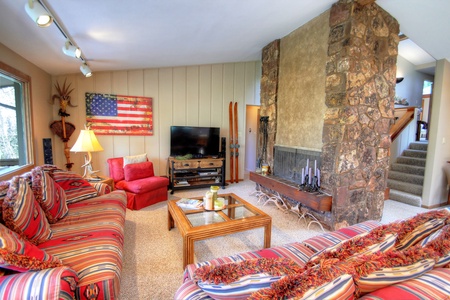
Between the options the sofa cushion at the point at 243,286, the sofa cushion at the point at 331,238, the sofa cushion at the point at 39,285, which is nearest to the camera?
the sofa cushion at the point at 243,286

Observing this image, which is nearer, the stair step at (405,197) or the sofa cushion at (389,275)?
the sofa cushion at (389,275)

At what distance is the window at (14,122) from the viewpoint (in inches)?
98.1

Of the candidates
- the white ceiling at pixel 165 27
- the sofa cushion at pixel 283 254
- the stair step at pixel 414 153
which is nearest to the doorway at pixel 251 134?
the white ceiling at pixel 165 27

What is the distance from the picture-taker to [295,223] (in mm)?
2945

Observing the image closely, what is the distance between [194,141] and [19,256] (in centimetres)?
356

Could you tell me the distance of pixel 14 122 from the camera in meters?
2.71

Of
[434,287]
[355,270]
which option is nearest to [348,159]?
[434,287]

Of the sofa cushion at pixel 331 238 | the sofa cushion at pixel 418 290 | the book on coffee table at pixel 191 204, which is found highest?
the sofa cushion at pixel 418 290

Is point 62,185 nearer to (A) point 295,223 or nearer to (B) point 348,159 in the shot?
(A) point 295,223

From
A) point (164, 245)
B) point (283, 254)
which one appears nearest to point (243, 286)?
point (283, 254)

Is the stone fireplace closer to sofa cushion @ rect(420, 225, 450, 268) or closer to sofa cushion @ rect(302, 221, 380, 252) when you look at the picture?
sofa cushion @ rect(302, 221, 380, 252)

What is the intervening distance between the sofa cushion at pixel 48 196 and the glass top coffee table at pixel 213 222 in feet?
3.32

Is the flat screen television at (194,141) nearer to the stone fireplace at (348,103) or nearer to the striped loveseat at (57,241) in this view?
the stone fireplace at (348,103)

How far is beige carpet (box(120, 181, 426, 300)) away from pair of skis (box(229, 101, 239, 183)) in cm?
173
